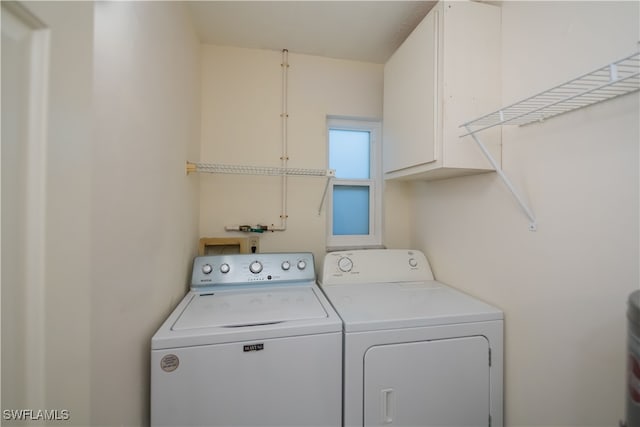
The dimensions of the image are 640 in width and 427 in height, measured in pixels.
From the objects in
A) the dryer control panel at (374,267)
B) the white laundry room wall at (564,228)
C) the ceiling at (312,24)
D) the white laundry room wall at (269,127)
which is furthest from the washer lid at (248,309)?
the ceiling at (312,24)

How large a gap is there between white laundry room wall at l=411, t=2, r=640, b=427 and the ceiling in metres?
0.65

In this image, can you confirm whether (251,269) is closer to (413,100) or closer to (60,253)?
(60,253)

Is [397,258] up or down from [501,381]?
up

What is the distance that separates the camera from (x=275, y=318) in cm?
115

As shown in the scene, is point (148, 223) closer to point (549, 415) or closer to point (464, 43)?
point (464, 43)

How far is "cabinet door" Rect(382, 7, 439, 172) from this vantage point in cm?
138

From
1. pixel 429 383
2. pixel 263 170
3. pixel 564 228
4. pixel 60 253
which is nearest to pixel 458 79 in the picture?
pixel 564 228

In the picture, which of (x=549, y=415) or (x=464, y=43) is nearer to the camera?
(x=549, y=415)

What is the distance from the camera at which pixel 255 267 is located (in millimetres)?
1662

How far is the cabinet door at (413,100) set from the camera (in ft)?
4.52

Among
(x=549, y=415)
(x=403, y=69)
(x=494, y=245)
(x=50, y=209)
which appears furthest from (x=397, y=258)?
(x=50, y=209)

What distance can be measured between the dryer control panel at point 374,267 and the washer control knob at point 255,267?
45cm

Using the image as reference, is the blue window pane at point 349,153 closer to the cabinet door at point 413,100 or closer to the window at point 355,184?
the window at point 355,184

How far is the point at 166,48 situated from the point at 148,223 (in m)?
0.89
